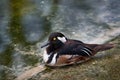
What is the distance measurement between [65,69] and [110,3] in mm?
3513

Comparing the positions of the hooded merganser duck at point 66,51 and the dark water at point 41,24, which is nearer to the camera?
the hooded merganser duck at point 66,51

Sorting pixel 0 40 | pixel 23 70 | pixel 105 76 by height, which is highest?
pixel 0 40

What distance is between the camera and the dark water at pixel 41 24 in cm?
750

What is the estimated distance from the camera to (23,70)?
705cm

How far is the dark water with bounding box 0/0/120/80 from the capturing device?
7.50 m

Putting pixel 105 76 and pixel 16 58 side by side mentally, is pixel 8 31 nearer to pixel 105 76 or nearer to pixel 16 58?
pixel 16 58

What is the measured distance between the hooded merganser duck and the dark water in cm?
52

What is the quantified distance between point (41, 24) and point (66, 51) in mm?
2408

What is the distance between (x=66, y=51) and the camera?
6.71 meters

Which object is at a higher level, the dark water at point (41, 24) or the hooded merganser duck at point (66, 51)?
the dark water at point (41, 24)

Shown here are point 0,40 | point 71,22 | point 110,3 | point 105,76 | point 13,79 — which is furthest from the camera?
point 110,3

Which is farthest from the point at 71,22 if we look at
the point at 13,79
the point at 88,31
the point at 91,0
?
the point at 13,79

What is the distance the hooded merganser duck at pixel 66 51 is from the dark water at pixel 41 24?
0.52 metres

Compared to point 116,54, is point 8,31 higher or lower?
higher
